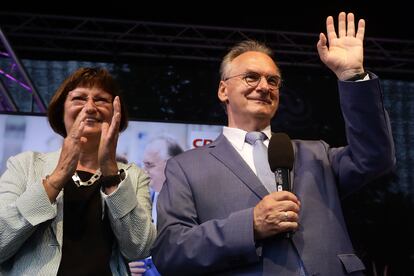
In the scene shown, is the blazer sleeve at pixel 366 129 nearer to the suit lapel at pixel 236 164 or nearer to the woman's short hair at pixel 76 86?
the suit lapel at pixel 236 164

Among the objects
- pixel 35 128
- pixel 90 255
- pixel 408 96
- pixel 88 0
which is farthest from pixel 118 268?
pixel 408 96

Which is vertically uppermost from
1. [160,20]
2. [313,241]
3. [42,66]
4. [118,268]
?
[160,20]

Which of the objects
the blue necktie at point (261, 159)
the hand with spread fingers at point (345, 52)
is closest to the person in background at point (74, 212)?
the blue necktie at point (261, 159)

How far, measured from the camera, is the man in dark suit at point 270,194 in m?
1.78

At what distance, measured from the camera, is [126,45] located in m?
6.35

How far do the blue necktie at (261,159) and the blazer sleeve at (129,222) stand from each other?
454mm

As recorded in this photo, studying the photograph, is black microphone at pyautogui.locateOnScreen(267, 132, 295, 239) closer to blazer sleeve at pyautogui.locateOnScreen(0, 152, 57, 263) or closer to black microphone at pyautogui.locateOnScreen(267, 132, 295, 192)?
black microphone at pyautogui.locateOnScreen(267, 132, 295, 192)

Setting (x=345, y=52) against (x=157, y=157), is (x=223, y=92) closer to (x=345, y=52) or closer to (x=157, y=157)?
(x=345, y=52)

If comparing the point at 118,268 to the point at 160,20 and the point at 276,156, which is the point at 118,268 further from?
the point at 160,20

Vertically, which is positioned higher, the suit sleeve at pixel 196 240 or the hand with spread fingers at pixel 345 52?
the hand with spread fingers at pixel 345 52

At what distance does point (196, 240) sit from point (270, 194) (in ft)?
0.99

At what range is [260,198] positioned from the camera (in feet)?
6.24

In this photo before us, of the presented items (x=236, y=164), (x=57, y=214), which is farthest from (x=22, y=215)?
(x=236, y=164)

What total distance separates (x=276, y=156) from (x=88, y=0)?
442cm
